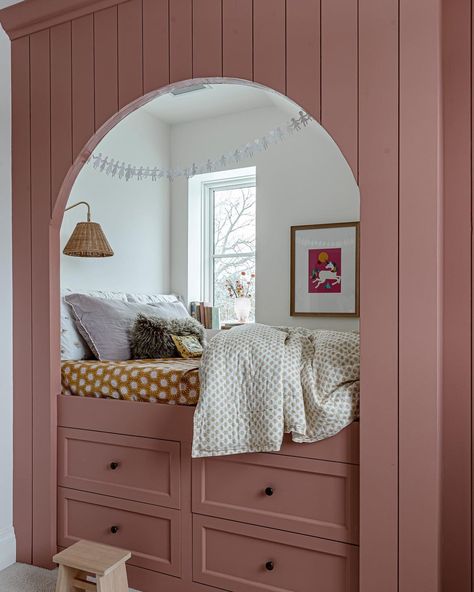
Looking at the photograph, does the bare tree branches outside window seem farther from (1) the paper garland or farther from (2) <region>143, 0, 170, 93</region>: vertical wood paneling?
(2) <region>143, 0, 170, 93</region>: vertical wood paneling

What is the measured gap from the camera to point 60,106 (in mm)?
2369

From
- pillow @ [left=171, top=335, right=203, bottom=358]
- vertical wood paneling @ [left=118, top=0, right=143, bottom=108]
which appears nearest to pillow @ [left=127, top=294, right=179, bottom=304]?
pillow @ [left=171, top=335, right=203, bottom=358]

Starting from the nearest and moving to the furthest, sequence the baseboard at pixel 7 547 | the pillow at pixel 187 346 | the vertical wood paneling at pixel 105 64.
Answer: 1. the vertical wood paneling at pixel 105 64
2. the baseboard at pixel 7 547
3. the pillow at pixel 187 346

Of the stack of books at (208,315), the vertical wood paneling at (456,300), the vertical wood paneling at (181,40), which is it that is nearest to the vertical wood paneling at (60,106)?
the vertical wood paneling at (181,40)

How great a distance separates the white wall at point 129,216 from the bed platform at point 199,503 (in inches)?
49.1

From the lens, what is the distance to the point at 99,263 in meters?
3.45

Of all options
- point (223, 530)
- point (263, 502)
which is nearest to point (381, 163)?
point (263, 502)

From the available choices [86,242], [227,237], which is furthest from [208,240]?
[86,242]

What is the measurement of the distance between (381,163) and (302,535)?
1330 mm

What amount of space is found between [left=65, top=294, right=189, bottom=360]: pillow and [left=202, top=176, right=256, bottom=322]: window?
1034 mm

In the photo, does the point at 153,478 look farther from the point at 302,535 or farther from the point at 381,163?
the point at 381,163

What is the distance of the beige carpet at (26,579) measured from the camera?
85.7 inches

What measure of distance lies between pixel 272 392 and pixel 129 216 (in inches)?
88.1

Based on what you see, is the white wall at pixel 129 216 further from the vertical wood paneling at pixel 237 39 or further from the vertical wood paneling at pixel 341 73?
the vertical wood paneling at pixel 341 73
